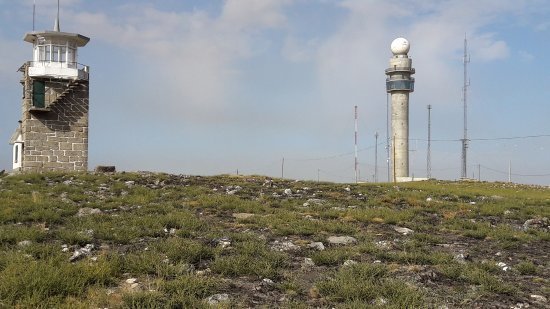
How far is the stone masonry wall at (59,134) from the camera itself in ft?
150

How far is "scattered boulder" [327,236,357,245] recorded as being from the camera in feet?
36.8

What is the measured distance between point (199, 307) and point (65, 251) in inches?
155

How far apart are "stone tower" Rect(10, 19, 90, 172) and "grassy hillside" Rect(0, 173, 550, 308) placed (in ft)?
110

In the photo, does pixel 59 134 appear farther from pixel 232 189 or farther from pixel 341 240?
pixel 341 240

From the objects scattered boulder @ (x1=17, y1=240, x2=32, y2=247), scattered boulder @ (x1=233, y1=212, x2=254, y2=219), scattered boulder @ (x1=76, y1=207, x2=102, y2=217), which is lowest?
scattered boulder @ (x1=17, y1=240, x2=32, y2=247)

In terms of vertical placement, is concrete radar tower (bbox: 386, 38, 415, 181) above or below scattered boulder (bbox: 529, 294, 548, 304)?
above

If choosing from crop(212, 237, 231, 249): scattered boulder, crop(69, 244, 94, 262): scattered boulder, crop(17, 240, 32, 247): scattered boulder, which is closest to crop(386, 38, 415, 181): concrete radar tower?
crop(212, 237, 231, 249): scattered boulder

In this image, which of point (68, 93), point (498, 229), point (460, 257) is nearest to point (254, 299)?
point (460, 257)

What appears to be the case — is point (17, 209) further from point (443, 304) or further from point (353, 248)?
point (443, 304)

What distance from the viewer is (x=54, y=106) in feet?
154

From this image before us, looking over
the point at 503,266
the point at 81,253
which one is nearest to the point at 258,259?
the point at 81,253

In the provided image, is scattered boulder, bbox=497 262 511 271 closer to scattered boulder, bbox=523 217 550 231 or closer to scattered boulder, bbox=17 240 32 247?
scattered boulder, bbox=523 217 550 231

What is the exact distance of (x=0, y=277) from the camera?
270 inches

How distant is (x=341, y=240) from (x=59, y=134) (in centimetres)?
4210
